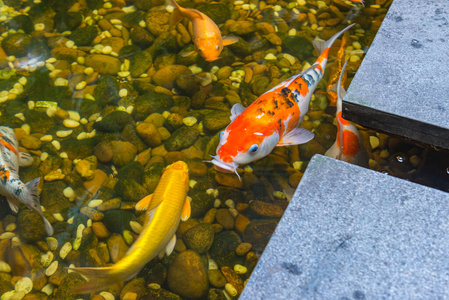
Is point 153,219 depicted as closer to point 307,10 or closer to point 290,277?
point 290,277

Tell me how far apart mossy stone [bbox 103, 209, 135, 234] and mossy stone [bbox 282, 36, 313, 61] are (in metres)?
2.34

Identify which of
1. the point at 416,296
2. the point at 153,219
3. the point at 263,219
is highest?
the point at 416,296

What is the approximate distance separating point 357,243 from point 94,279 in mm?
1589

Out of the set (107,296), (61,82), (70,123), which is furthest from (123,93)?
(107,296)

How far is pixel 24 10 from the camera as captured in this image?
4.61m

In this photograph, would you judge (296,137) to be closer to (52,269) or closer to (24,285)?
(52,269)

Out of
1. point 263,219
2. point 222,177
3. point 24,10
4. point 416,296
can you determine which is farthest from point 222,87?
point 24,10

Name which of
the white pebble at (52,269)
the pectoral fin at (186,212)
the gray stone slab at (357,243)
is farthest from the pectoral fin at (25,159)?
the gray stone slab at (357,243)

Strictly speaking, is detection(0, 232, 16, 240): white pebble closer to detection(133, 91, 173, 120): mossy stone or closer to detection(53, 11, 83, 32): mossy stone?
detection(133, 91, 173, 120): mossy stone

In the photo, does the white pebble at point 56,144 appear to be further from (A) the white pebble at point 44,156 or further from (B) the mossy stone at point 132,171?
(B) the mossy stone at point 132,171

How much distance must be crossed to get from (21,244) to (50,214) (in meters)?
0.28

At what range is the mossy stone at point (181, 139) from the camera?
3.22 meters

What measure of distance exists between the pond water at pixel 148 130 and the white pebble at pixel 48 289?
0.06 ft

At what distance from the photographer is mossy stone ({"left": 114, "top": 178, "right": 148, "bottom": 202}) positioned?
292 centimetres
